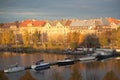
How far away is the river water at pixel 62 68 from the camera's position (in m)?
5.09

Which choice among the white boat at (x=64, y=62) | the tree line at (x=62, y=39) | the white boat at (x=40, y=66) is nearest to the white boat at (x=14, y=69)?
the white boat at (x=40, y=66)

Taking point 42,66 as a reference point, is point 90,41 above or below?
above

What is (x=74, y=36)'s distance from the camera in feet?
30.4

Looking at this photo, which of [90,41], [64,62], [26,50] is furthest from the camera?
[90,41]

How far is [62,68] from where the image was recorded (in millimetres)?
6273

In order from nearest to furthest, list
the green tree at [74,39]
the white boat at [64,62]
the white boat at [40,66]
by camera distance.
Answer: the white boat at [40,66], the white boat at [64,62], the green tree at [74,39]

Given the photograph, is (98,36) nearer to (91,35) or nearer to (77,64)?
(91,35)

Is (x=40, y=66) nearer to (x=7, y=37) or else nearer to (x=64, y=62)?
(x=64, y=62)

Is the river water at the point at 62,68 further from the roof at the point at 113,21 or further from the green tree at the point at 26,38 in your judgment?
the roof at the point at 113,21

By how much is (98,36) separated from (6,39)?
2.43 m

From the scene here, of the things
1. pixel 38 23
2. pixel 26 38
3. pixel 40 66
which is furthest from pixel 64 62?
pixel 38 23

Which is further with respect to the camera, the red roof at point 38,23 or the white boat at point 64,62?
the red roof at point 38,23

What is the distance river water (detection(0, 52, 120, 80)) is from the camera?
5094 mm

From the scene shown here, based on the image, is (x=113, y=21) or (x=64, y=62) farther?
(x=113, y=21)
